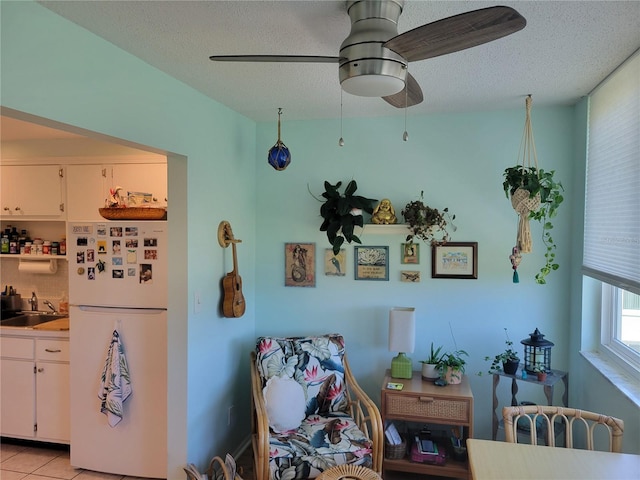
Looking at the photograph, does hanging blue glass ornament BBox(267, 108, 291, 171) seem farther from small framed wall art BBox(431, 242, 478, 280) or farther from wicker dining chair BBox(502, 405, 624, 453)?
wicker dining chair BBox(502, 405, 624, 453)

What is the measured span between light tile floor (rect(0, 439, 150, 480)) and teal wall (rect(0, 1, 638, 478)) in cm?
86

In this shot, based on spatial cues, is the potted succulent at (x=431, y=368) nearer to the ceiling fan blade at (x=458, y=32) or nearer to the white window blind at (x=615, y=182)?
the white window blind at (x=615, y=182)

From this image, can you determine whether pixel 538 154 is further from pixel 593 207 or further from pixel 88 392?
pixel 88 392

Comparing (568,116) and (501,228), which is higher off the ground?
(568,116)

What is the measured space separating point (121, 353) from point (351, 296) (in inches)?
64.8

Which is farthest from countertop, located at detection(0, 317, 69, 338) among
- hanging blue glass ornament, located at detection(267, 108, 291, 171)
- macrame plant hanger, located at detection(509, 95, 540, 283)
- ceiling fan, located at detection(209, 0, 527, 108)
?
macrame plant hanger, located at detection(509, 95, 540, 283)

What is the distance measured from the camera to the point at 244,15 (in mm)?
1664

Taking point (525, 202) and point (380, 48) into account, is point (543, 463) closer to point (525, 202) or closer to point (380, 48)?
point (525, 202)

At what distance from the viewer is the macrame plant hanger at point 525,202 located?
2.63 meters

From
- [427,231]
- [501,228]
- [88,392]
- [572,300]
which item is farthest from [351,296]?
[88,392]

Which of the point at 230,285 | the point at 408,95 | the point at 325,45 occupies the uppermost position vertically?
the point at 325,45

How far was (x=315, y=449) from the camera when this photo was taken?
98.8 inches

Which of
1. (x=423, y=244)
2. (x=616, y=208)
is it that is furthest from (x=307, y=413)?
(x=616, y=208)

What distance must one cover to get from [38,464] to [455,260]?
333 cm
